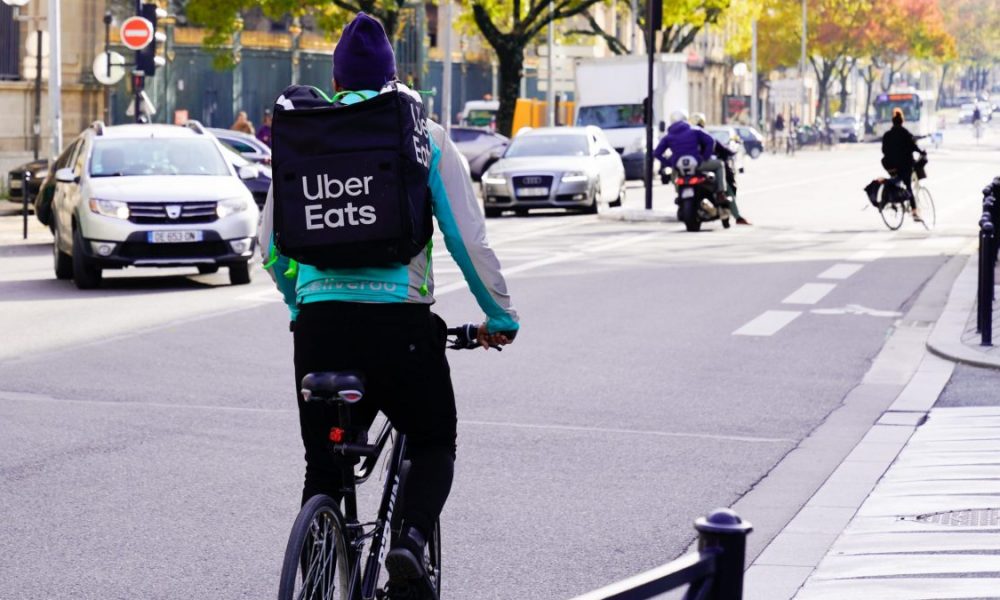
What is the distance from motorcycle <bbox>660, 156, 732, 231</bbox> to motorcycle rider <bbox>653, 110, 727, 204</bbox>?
0.09m

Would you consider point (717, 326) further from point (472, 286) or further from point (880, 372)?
point (472, 286)

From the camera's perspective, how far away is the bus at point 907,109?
4028 inches

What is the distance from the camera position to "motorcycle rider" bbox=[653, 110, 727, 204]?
28656 millimetres

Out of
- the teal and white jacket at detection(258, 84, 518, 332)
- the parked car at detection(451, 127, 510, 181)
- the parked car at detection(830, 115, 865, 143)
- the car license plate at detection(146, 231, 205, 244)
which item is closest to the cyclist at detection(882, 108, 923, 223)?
the car license plate at detection(146, 231, 205, 244)

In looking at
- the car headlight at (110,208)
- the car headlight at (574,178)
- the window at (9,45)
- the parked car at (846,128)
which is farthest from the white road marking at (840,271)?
the parked car at (846,128)

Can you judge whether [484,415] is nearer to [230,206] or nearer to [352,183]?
[352,183]

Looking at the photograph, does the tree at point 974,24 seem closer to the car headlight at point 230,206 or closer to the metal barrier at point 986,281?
the car headlight at point 230,206

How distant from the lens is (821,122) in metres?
103

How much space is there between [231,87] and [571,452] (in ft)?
145

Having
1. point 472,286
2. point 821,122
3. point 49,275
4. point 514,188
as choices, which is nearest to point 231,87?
point 514,188

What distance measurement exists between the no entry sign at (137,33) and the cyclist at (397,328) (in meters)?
28.6

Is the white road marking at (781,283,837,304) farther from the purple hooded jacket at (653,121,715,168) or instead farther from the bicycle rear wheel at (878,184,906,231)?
the bicycle rear wheel at (878,184,906,231)

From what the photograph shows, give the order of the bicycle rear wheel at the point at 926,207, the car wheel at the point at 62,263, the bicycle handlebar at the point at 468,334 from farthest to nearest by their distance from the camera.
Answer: the bicycle rear wheel at the point at 926,207
the car wheel at the point at 62,263
the bicycle handlebar at the point at 468,334

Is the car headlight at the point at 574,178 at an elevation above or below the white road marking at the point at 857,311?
above
